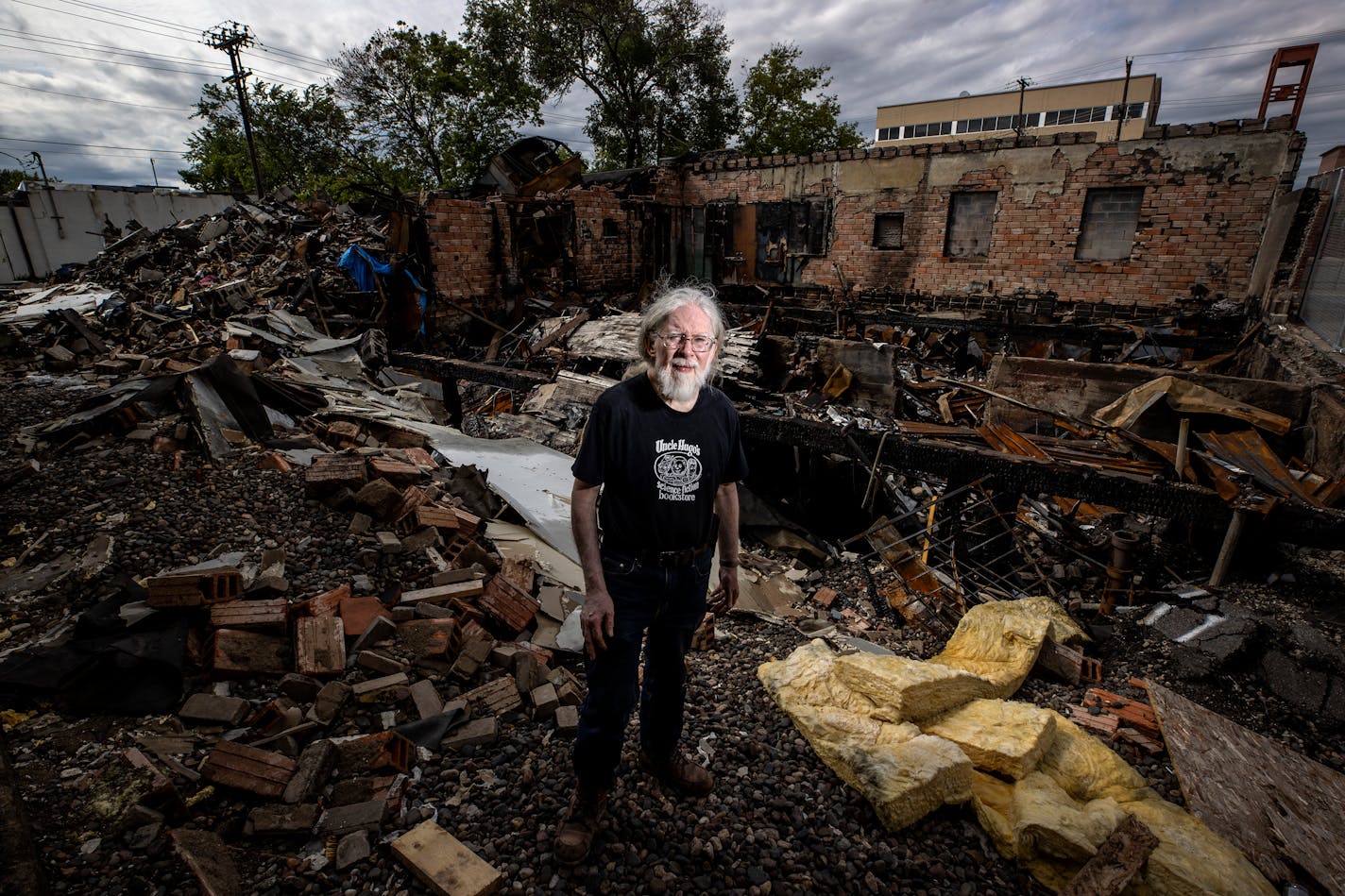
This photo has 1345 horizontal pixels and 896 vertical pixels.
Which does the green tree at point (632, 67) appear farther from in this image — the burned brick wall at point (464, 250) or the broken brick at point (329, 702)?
the broken brick at point (329, 702)

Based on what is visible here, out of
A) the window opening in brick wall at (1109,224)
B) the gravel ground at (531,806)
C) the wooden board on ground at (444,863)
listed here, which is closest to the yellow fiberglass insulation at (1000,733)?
the gravel ground at (531,806)

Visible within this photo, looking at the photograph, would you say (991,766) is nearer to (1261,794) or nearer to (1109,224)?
(1261,794)

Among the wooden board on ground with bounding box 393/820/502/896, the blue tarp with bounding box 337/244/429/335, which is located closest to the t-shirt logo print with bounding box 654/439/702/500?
the wooden board on ground with bounding box 393/820/502/896

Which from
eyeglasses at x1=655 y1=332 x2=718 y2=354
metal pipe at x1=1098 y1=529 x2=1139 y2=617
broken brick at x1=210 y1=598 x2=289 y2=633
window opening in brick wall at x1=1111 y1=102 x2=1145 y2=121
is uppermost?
window opening in brick wall at x1=1111 y1=102 x2=1145 y2=121

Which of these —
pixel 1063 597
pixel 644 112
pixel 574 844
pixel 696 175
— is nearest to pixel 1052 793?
pixel 574 844

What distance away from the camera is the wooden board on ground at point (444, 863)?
1.93 m

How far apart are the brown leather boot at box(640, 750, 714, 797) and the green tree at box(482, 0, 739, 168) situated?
26172mm

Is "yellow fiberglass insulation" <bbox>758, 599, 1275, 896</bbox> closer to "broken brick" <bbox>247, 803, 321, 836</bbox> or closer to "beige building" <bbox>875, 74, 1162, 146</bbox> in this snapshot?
"broken brick" <bbox>247, 803, 321, 836</bbox>

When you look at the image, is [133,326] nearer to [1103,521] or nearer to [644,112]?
[1103,521]

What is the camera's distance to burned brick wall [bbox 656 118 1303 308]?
1080 cm

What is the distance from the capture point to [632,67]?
77.8 feet

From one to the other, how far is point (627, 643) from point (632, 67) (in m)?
27.0

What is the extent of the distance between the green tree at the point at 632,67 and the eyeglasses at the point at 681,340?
2531 cm

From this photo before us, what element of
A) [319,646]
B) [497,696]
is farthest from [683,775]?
[319,646]
